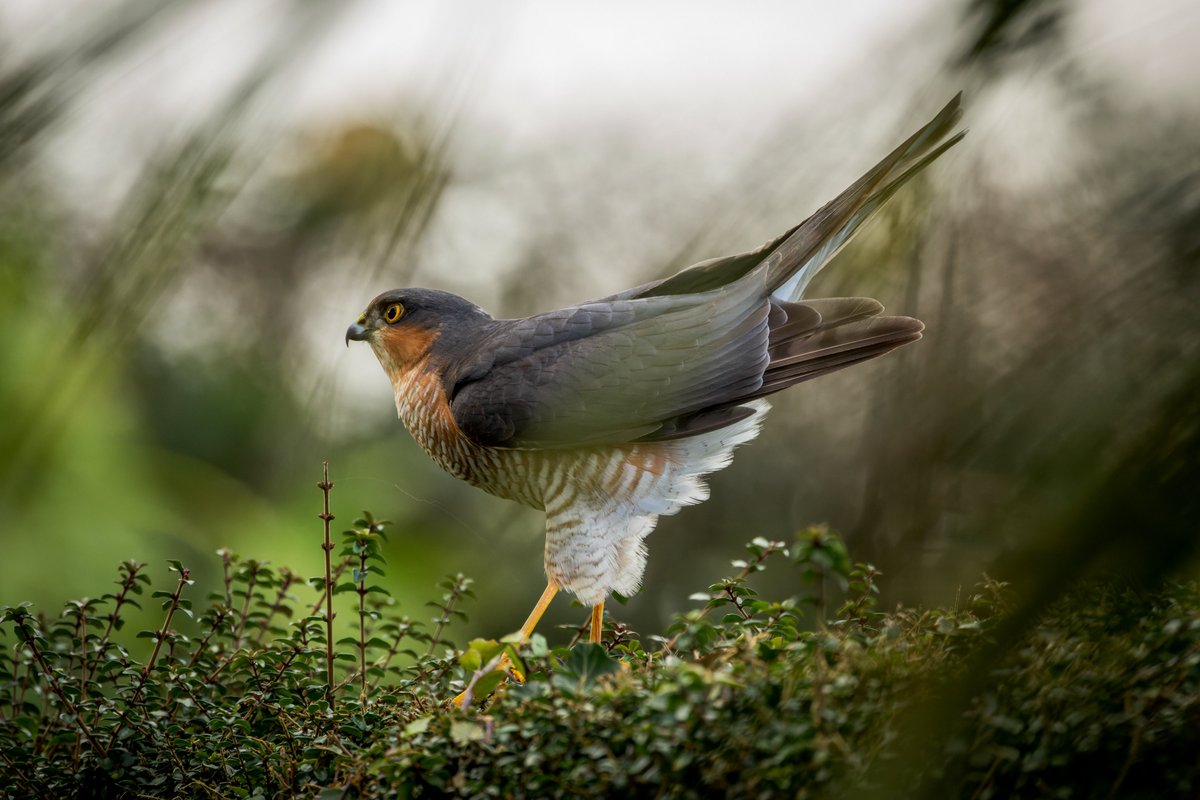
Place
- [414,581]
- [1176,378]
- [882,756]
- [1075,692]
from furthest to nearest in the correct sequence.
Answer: [414,581] < [1075,692] < [882,756] < [1176,378]

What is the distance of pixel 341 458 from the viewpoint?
138 inches

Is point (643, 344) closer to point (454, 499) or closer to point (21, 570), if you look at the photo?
point (454, 499)

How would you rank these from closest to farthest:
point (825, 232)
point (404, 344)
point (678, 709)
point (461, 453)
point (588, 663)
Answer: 1. point (678, 709)
2. point (588, 663)
3. point (825, 232)
4. point (461, 453)
5. point (404, 344)

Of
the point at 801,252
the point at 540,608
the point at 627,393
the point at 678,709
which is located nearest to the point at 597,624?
the point at 540,608

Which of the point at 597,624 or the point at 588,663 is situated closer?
the point at 588,663

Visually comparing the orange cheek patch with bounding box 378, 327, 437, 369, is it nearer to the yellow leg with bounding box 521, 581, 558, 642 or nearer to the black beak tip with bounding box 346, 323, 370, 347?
the black beak tip with bounding box 346, 323, 370, 347

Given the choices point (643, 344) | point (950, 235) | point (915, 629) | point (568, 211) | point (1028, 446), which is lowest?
point (1028, 446)

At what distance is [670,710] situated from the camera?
125 centimetres

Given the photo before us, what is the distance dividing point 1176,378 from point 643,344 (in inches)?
79.7

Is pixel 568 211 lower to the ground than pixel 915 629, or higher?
higher

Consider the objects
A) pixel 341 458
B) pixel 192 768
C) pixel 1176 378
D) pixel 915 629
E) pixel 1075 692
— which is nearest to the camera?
pixel 1176 378

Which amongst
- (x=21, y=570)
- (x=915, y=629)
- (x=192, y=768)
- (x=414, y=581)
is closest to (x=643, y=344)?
(x=915, y=629)

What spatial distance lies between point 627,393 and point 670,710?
1.19 m

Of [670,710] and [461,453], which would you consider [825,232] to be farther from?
[670,710]
